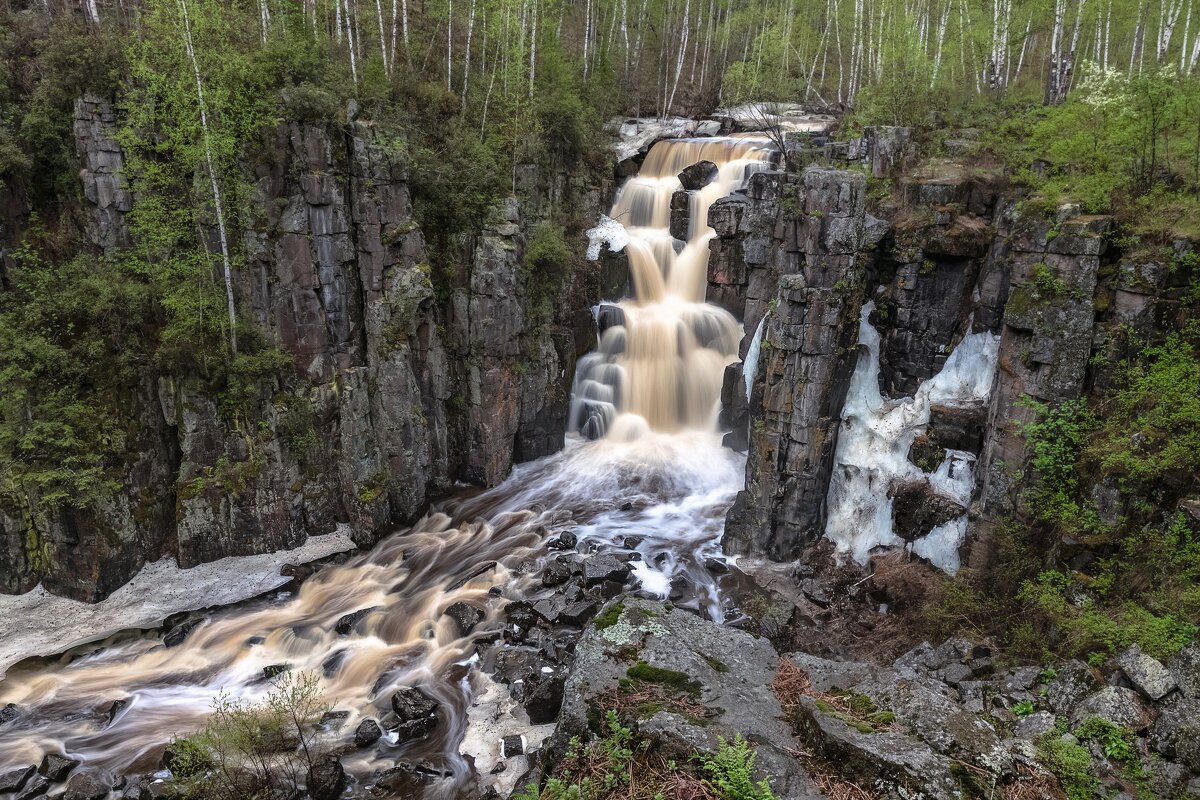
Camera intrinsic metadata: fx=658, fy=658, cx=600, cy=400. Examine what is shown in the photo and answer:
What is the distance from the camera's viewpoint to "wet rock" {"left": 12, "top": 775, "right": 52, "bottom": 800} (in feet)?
34.8

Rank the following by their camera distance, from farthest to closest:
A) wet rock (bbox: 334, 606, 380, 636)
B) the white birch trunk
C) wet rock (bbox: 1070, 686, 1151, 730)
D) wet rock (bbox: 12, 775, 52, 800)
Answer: the white birch trunk < wet rock (bbox: 334, 606, 380, 636) < wet rock (bbox: 12, 775, 52, 800) < wet rock (bbox: 1070, 686, 1151, 730)

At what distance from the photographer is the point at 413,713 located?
39.9 ft

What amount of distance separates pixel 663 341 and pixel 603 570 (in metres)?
9.11

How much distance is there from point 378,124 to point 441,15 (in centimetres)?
863

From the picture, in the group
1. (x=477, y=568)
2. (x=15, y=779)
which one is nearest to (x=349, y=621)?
(x=477, y=568)

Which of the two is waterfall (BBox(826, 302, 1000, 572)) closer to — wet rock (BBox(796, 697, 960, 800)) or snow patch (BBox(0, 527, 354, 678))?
wet rock (BBox(796, 697, 960, 800))

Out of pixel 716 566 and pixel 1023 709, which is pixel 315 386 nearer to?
pixel 716 566

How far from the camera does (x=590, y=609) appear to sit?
1498 cm

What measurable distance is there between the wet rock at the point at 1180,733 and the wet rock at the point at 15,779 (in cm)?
1643

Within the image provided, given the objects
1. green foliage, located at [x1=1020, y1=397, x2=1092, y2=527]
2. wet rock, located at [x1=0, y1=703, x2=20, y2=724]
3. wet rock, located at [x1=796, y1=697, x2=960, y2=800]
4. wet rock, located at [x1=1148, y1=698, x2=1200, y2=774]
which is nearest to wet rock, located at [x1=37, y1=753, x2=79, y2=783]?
wet rock, located at [x1=0, y1=703, x2=20, y2=724]

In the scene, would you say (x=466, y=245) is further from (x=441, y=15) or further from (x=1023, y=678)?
(x=1023, y=678)

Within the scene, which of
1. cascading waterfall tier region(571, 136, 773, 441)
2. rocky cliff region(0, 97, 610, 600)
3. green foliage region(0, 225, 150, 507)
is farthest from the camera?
cascading waterfall tier region(571, 136, 773, 441)

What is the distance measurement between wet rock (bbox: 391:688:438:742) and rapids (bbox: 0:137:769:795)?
0.19m

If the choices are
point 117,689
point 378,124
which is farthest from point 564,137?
point 117,689
